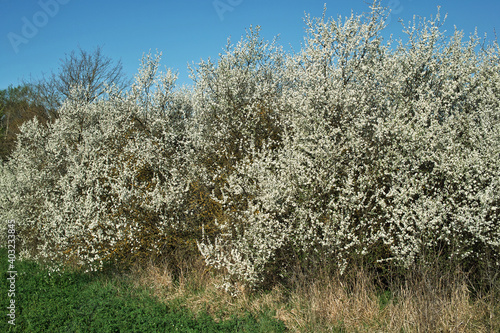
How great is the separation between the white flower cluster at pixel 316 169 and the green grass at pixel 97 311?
1.95 feet

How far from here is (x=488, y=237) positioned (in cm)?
458

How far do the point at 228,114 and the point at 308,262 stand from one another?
4.18m

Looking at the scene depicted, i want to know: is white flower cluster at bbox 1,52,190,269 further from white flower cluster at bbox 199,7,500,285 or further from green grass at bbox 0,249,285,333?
white flower cluster at bbox 199,7,500,285

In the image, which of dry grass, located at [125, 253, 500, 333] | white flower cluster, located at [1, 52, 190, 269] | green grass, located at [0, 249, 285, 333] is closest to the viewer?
dry grass, located at [125, 253, 500, 333]

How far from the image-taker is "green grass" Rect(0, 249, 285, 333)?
4816 mm

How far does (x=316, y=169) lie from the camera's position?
18.1 feet

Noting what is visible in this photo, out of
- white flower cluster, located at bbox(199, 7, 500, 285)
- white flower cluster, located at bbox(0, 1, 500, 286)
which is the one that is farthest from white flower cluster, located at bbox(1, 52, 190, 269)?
white flower cluster, located at bbox(199, 7, 500, 285)

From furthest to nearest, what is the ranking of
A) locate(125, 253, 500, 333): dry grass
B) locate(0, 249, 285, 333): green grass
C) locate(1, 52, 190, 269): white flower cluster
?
locate(1, 52, 190, 269): white flower cluster < locate(0, 249, 285, 333): green grass < locate(125, 253, 500, 333): dry grass

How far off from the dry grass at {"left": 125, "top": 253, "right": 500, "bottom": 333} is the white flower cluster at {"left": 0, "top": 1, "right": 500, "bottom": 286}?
1.08 ft

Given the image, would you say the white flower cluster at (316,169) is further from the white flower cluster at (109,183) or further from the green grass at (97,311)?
the green grass at (97,311)

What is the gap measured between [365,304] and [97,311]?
13.5 ft

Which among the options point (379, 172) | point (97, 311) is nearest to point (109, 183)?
point (97, 311)

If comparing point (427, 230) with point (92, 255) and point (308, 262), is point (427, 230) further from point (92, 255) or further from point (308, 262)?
point (92, 255)

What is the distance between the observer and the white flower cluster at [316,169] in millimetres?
4957
